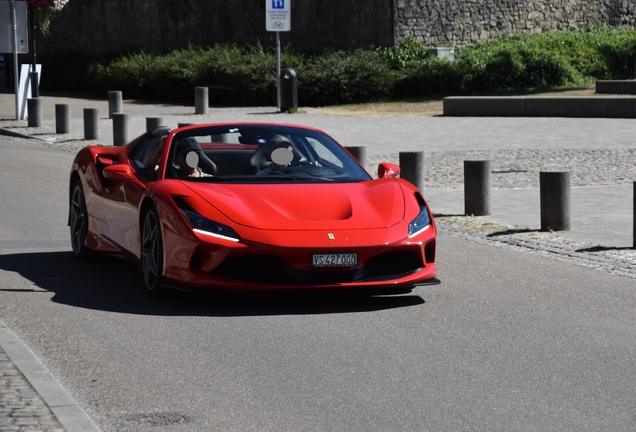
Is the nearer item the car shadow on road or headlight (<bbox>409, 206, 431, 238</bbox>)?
the car shadow on road

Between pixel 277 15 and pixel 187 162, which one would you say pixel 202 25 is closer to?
pixel 277 15

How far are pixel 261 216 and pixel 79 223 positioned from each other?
282 cm

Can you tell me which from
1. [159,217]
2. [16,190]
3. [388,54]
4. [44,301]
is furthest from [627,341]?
[388,54]

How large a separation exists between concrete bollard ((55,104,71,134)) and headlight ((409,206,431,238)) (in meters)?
18.3

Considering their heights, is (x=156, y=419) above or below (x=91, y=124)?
below

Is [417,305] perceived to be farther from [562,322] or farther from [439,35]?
[439,35]

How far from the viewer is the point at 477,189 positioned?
13.5 meters

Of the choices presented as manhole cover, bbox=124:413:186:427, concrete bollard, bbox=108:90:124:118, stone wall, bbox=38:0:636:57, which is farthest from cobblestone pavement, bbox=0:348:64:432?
stone wall, bbox=38:0:636:57

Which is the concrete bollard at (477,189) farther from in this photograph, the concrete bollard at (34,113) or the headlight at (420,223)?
the concrete bollard at (34,113)

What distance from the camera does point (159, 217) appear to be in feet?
27.3

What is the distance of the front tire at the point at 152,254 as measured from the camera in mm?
8320

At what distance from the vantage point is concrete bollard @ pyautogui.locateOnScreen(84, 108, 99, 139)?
2452cm

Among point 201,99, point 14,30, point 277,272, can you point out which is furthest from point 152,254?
point 201,99

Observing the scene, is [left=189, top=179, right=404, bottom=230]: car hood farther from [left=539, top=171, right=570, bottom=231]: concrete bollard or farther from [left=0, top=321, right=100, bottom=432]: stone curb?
[left=539, top=171, right=570, bottom=231]: concrete bollard
